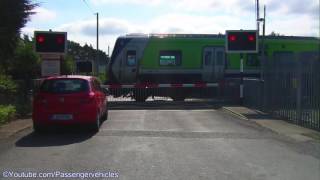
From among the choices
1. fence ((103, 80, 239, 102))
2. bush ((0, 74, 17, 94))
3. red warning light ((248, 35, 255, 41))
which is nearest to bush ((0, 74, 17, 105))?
bush ((0, 74, 17, 94))

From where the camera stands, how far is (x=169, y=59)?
1325 inches

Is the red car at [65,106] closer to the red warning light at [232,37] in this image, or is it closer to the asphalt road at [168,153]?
the asphalt road at [168,153]

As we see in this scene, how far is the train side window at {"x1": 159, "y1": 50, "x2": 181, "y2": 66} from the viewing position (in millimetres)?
33531

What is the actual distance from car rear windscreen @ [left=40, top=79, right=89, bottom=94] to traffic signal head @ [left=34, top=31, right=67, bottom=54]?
7.54 metres

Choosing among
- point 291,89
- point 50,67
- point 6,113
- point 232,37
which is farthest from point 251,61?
point 6,113

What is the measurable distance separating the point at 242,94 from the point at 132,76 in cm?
812

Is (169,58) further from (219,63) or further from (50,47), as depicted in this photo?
(50,47)

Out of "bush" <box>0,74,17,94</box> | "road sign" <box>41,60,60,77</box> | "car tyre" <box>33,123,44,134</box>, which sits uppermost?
"road sign" <box>41,60,60,77</box>

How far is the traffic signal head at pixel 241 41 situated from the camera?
26.5 m

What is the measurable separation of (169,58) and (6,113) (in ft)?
52.2

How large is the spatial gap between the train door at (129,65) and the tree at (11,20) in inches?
514

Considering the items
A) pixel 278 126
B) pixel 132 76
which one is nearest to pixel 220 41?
pixel 132 76

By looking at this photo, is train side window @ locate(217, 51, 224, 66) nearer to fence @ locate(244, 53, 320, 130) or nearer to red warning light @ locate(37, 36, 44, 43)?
fence @ locate(244, 53, 320, 130)

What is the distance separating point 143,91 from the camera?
2966 cm
